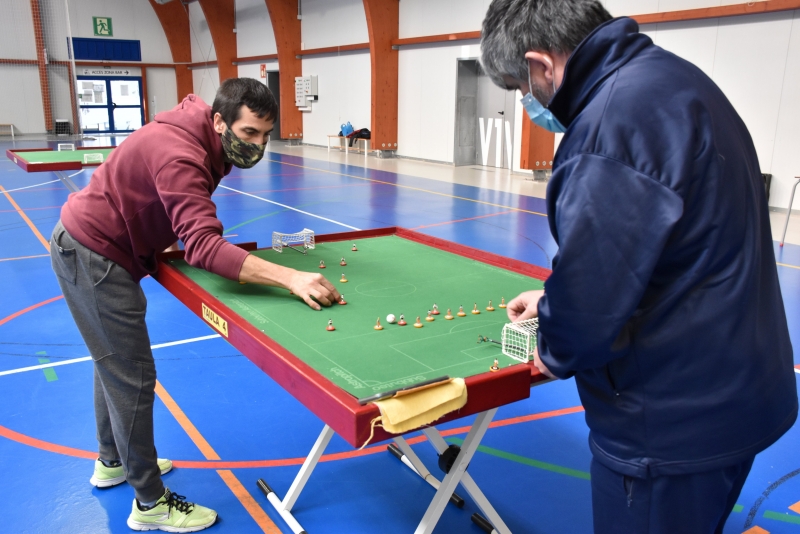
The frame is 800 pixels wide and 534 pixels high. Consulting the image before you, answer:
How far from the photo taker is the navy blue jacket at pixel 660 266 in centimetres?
119

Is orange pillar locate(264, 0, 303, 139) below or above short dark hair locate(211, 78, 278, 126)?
above

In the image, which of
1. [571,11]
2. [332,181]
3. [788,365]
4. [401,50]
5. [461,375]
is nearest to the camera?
[571,11]

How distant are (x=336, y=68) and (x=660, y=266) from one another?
782 inches

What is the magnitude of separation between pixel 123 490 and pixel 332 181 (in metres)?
10.7

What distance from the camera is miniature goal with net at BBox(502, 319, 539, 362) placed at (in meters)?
1.93

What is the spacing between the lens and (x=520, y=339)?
6.48ft

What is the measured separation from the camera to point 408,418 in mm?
1584

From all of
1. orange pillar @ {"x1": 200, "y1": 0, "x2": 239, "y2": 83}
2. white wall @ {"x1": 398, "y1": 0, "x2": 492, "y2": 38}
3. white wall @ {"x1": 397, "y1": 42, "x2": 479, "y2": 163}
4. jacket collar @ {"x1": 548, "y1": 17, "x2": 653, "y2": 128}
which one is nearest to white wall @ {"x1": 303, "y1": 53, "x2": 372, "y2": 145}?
white wall @ {"x1": 397, "y1": 42, "x2": 479, "y2": 163}

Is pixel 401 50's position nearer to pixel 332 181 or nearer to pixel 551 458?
pixel 332 181

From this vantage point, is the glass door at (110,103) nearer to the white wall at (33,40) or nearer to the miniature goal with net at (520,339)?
the white wall at (33,40)

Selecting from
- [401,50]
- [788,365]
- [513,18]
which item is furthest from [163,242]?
[401,50]

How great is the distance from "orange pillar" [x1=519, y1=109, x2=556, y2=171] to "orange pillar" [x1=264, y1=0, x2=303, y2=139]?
1022 cm

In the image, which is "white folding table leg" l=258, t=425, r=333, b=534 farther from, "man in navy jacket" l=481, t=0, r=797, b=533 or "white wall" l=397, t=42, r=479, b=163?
"white wall" l=397, t=42, r=479, b=163

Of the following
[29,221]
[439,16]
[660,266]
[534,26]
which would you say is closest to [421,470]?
→ [660,266]
